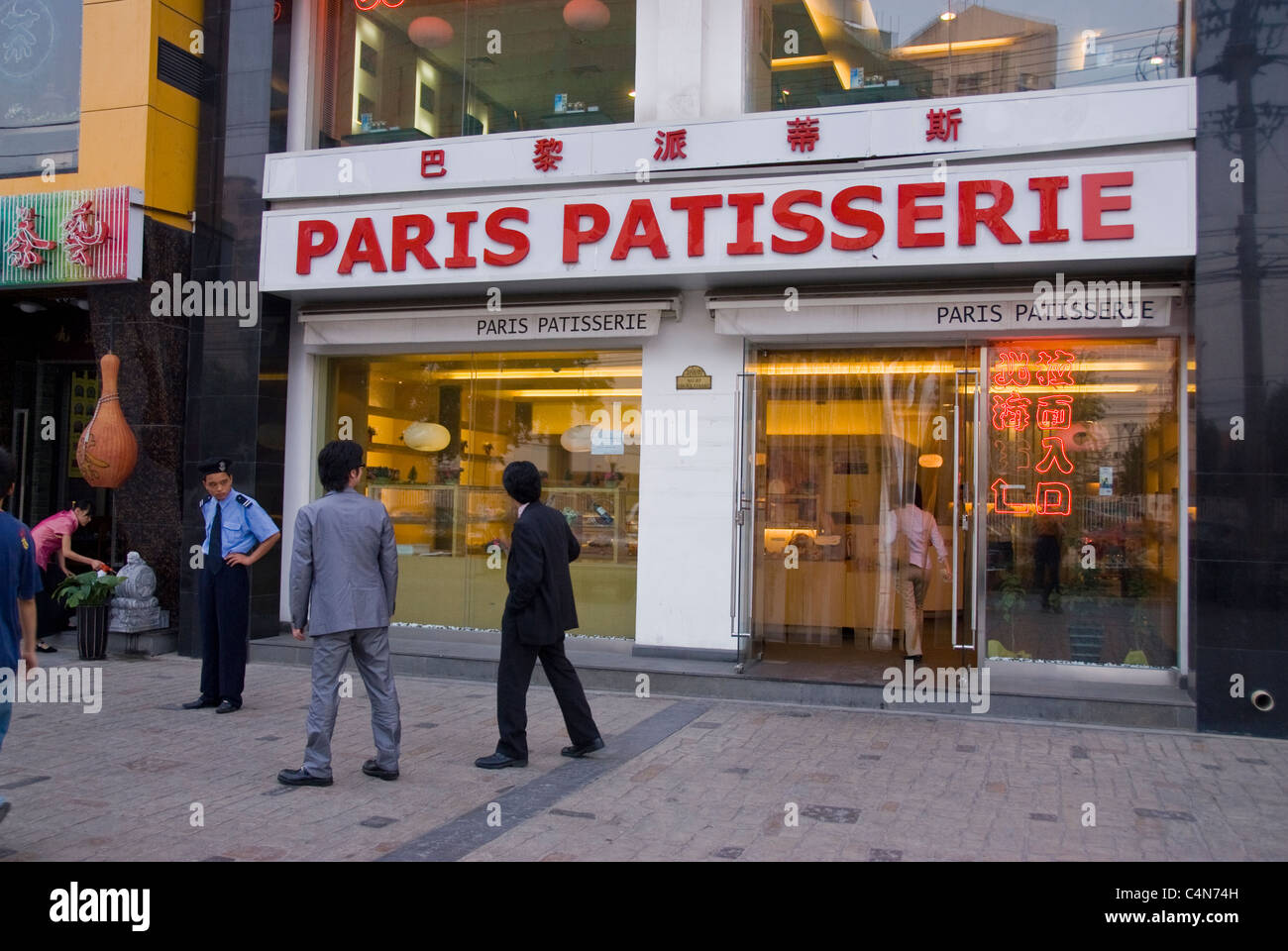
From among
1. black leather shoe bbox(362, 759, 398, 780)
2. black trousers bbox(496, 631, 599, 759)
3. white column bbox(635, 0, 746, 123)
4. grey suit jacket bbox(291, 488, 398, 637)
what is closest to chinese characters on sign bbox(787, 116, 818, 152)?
white column bbox(635, 0, 746, 123)

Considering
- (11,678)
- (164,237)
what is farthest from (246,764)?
(164,237)

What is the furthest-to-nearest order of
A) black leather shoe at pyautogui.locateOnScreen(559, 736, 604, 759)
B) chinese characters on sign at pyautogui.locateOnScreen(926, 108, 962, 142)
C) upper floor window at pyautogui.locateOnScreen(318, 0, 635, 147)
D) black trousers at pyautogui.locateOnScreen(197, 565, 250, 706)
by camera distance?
1. upper floor window at pyautogui.locateOnScreen(318, 0, 635, 147)
2. chinese characters on sign at pyautogui.locateOnScreen(926, 108, 962, 142)
3. black trousers at pyautogui.locateOnScreen(197, 565, 250, 706)
4. black leather shoe at pyautogui.locateOnScreen(559, 736, 604, 759)

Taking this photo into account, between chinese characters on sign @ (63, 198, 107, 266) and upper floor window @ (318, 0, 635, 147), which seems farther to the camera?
chinese characters on sign @ (63, 198, 107, 266)

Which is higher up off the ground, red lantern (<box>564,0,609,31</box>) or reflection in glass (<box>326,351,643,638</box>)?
red lantern (<box>564,0,609,31</box>)

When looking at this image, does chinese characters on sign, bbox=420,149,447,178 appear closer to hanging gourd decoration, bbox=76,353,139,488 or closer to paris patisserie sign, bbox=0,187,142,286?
paris patisserie sign, bbox=0,187,142,286

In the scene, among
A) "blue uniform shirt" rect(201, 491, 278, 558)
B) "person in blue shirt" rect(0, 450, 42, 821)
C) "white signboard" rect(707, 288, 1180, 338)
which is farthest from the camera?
"white signboard" rect(707, 288, 1180, 338)

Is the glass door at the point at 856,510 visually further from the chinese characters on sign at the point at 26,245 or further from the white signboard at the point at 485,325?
the chinese characters on sign at the point at 26,245

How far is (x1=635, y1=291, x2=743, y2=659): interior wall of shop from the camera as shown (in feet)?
30.6

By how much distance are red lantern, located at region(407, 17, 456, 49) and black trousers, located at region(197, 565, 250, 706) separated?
5823mm

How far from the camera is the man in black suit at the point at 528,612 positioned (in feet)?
21.0

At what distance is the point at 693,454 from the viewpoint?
372 inches

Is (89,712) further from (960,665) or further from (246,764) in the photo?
(960,665)

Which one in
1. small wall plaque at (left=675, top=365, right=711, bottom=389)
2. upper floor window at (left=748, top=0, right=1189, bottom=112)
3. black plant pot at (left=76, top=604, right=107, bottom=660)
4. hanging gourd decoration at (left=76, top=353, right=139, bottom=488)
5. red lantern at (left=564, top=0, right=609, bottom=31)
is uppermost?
red lantern at (left=564, top=0, right=609, bottom=31)

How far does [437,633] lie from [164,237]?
4659 millimetres
